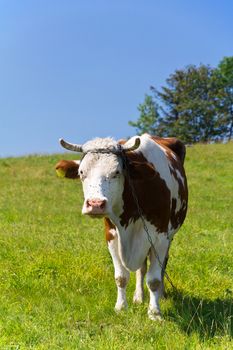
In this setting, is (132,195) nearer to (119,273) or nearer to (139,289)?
(119,273)

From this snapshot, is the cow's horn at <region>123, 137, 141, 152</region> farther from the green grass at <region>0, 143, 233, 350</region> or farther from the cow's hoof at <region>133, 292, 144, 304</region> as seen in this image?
the cow's hoof at <region>133, 292, 144, 304</region>

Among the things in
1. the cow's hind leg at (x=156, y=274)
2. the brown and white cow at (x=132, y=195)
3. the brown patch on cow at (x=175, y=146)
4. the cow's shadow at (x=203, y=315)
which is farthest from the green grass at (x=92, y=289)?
the brown patch on cow at (x=175, y=146)

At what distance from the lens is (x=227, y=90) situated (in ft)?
195

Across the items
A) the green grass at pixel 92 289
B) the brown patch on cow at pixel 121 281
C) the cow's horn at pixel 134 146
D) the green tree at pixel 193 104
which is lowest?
the green grass at pixel 92 289

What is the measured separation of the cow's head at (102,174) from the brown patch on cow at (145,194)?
12 cm

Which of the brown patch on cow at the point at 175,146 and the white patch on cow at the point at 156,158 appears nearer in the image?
the white patch on cow at the point at 156,158

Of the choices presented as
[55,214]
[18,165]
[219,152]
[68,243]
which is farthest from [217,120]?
[68,243]

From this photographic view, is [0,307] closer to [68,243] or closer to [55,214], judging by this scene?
[68,243]

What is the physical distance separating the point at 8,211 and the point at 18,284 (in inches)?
292

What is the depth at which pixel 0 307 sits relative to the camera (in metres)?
5.53

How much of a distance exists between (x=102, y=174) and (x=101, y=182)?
9cm

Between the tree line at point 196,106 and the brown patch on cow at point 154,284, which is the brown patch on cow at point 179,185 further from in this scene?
the tree line at point 196,106

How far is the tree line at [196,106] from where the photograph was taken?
2197 inches

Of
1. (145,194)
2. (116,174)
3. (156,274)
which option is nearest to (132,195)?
(145,194)
